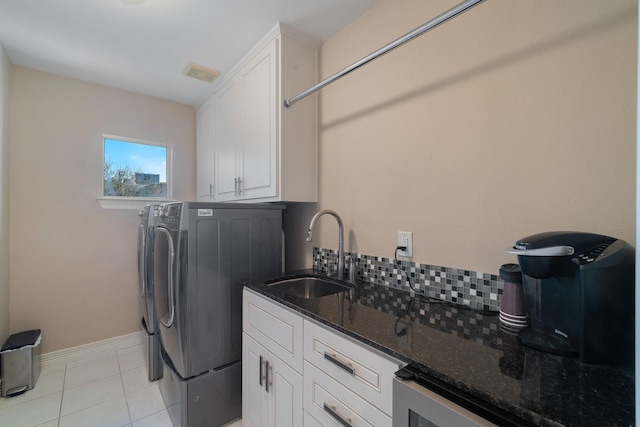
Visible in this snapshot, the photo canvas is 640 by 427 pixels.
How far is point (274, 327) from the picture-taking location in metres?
1.31

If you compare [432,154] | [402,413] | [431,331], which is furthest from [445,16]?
[402,413]

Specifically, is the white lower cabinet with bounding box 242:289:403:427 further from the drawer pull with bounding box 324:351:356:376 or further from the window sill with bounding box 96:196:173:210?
the window sill with bounding box 96:196:173:210

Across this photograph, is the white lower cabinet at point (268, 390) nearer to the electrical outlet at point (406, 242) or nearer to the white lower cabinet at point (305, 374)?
the white lower cabinet at point (305, 374)

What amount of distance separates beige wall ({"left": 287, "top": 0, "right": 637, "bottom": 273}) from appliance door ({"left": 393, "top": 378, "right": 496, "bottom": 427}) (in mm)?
677

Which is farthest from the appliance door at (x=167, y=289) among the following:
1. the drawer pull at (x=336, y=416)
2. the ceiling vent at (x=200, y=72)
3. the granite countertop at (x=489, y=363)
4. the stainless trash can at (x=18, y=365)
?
the ceiling vent at (x=200, y=72)

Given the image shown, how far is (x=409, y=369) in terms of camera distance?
2.35 ft

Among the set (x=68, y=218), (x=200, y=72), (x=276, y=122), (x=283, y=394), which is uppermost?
(x=200, y=72)

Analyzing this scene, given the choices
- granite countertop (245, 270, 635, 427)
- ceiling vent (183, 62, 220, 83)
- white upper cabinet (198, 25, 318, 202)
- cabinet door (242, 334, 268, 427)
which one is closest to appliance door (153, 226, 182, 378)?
cabinet door (242, 334, 268, 427)

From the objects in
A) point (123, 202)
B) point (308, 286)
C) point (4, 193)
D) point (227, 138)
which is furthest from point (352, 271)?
point (4, 193)

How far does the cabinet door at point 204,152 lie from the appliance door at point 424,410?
7.95 ft

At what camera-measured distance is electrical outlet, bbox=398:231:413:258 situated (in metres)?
1.38

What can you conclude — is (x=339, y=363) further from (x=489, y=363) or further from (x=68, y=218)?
(x=68, y=218)

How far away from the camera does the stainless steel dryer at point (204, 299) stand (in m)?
1.52

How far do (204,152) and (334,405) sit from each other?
102 inches
